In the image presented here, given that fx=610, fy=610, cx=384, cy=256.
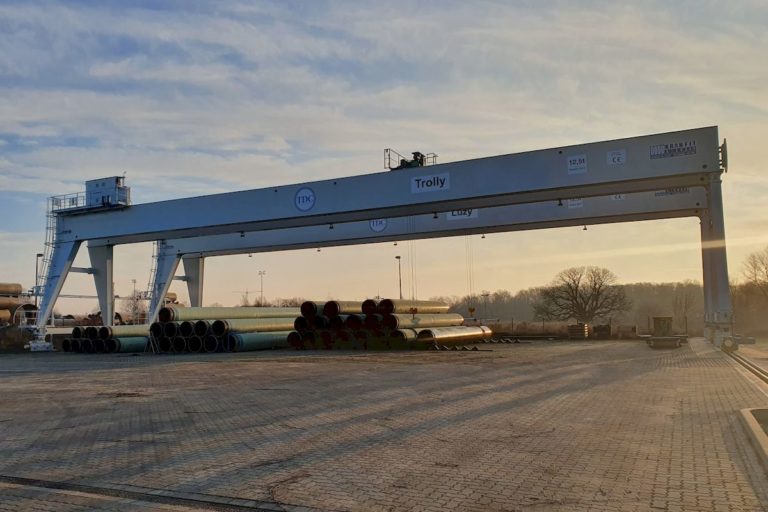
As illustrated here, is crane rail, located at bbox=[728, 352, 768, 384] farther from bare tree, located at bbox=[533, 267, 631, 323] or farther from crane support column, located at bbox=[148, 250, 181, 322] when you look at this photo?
bare tree, located at bbox=[533, 267, 631, 323]

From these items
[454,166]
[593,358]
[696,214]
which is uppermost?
[454,166]

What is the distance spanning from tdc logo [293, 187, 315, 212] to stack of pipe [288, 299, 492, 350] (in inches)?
149

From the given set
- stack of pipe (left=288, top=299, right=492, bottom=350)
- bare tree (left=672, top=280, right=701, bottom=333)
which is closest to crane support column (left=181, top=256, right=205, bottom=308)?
stack of pipe (left=288, top=299, right=492, bottom=350)

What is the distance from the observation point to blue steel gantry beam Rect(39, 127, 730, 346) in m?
15.2

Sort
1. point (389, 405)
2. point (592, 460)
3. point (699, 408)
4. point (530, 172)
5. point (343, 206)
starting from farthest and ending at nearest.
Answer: point (343, 206) → point (530, 172) → point (389, 405) → point (699, 408) → point (592, 460)

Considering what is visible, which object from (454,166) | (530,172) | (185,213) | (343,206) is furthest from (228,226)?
(530,172)

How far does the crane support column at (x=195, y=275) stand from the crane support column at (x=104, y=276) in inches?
221

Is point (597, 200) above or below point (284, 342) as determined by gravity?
above

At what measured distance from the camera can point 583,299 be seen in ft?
179

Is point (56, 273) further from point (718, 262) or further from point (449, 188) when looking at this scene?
point (718, 262)

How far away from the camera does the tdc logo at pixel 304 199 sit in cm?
1916

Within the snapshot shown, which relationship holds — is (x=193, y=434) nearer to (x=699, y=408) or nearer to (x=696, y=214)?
(x=699, y=408)

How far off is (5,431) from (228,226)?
14.3 metres

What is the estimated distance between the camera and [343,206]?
18656 millimetres
